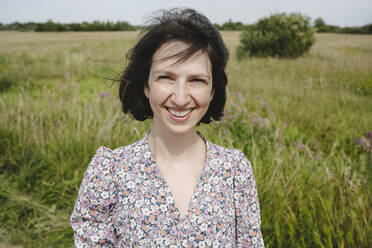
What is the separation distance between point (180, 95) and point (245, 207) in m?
0.60

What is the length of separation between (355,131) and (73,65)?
30.5ft

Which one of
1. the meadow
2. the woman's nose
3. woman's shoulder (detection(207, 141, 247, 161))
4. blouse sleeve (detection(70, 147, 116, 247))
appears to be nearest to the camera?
the woman's nose

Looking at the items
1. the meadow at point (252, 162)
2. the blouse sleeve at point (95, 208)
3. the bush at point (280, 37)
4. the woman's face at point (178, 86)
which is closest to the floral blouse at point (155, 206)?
the blouse sleeve at point (95, 208)

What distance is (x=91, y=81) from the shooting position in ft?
27.8

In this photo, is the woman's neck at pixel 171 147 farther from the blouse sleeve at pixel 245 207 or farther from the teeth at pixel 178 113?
the blouse sleeve at pixel 245 207

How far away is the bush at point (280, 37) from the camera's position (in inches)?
500

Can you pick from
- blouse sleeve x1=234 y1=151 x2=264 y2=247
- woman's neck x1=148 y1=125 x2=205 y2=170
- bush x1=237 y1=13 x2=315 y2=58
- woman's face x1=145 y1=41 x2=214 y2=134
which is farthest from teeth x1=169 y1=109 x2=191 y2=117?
bush x1=237 y1=13 x2=315 y2=58

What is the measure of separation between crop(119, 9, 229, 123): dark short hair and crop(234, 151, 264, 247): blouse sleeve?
0.43 metres

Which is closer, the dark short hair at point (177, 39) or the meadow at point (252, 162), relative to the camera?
the dark short hair at point (177, 39)

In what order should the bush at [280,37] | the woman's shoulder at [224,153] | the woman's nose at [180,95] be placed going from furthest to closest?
the bush at [280,37], the woman's shoulder at [224,153], the woman's nose at [180,95]

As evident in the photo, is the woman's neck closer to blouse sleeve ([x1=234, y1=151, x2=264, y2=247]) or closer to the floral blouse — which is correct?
the floral blouse

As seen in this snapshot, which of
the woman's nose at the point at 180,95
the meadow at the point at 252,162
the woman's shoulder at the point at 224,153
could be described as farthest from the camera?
the meadow at the point at 252,162

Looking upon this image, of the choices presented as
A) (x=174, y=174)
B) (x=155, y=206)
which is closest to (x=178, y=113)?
(x=174, y=174)

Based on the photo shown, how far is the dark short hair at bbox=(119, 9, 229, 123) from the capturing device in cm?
112
